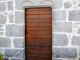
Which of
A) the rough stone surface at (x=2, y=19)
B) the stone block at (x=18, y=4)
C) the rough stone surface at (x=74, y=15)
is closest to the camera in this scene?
the rough stone surface at (x=74, y=15)

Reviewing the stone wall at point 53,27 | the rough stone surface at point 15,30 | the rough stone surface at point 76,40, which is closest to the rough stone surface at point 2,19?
the stone wall at point 53,27

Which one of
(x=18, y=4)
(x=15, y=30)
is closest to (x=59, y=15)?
(x=18, y=4)

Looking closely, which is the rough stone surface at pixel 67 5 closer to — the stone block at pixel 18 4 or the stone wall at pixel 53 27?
the stone wall at pixel 53 27

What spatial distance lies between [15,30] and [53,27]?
1096 mm

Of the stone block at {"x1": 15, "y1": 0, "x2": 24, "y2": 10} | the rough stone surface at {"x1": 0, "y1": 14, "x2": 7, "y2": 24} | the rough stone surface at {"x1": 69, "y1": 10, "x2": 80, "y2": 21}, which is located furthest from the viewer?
the rough stone surface at {"x1": 0, "y1": 14, "x2": 7, "y2": 24}

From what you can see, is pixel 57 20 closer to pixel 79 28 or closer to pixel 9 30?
pixel 79 28

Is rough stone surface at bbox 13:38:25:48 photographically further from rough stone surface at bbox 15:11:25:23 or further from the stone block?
the stone block

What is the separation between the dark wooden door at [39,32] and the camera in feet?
16.1

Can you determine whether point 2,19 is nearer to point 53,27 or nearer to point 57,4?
point 53,27

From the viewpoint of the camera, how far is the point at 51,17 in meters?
4.89

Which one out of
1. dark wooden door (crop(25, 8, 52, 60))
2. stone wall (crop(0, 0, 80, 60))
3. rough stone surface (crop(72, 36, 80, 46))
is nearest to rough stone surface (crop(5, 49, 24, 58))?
stone wall (crop(0, 0, 80, 60))

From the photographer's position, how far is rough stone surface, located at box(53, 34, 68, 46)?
4.71 metres

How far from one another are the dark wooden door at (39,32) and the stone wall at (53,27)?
0.19 metres

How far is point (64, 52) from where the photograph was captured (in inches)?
187
